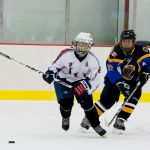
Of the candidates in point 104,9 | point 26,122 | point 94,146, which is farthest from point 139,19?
point 94,146

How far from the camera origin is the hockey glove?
3.75 meters

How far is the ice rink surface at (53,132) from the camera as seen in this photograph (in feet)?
11.5

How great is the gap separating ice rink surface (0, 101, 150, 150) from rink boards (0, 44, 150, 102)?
418 mm

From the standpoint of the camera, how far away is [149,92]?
6105 mm

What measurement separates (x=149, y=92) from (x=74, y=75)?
2405 mm

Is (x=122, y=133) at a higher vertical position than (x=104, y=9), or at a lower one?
lower

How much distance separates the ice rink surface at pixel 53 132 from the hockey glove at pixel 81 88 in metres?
0.32

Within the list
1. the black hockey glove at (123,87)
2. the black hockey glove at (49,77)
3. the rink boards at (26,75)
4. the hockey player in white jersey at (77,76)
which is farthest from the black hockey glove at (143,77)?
the rink boards at (26,75)

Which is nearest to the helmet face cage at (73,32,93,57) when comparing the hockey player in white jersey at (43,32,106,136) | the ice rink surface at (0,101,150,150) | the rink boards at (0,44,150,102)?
the hockey player in white jersey at (43,32,106,136)

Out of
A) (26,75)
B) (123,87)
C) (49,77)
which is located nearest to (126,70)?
(123,87)

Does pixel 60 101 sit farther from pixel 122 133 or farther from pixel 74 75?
pixel 122 133

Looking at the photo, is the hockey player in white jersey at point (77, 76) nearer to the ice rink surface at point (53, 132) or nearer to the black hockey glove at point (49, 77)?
the black hockey glove at point (49, 77)

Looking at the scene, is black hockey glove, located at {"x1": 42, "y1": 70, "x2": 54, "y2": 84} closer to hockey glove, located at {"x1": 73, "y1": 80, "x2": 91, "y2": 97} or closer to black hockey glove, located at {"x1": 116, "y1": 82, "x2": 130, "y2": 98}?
hockey glove, located at {"x1": 73, "y1": 80, "x2": 91, "y2": 97}

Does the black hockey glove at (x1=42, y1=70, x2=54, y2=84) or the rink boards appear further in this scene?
the rink boards
